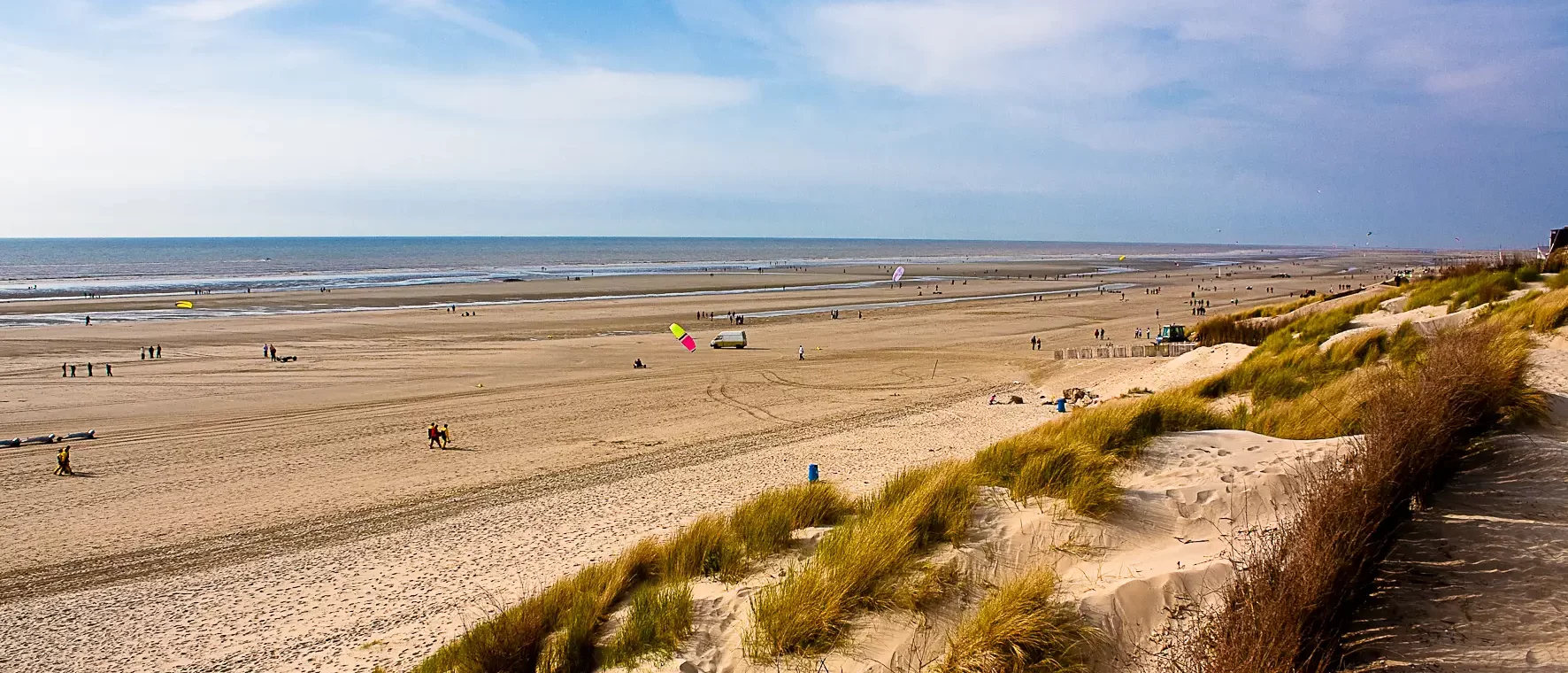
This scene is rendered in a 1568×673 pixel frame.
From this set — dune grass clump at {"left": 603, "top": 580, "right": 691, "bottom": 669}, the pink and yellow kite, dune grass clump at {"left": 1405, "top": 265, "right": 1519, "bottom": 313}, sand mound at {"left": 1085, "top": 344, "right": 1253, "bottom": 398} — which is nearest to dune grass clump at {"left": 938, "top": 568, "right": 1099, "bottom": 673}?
dune grass clump at {"left": 603, "top": 580, "right": 691, "bottom": 669}

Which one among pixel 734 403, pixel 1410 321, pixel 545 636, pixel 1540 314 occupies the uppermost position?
pixel 1540 314

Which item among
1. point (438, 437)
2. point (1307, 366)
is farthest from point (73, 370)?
point (1307, 366)

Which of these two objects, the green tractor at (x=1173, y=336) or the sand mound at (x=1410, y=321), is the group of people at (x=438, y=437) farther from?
the green tractor at (x=1173, y=336)

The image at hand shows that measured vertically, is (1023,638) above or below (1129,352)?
above

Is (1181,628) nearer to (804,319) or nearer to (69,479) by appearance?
(69,479)

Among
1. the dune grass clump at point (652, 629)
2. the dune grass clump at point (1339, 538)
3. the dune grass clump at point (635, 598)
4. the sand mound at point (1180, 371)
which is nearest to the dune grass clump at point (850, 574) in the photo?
the dune grass clump at point (652, 629)

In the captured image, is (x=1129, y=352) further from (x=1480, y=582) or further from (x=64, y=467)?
(x=64, y=467)

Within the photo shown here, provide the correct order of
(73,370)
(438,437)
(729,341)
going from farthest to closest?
1. (729,341)
2. (73,370)
3. (438,437)
